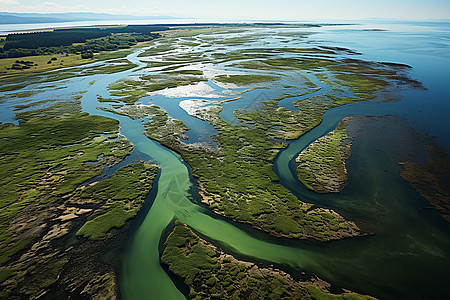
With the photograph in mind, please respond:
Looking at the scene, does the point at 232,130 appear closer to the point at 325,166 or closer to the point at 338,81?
the point at 325,166

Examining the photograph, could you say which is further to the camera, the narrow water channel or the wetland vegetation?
the narrow water channel

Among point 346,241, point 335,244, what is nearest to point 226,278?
point 335,244

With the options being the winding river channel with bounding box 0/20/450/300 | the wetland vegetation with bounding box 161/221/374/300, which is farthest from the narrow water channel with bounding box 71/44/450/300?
the wetland vegetation with bounding box 161/221/374/300

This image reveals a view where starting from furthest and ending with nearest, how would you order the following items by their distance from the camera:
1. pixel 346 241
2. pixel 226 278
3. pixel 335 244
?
pixel 346 241
pixel 335 244
pixel 226 278

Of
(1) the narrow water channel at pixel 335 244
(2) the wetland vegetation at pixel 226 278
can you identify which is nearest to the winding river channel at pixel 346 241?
(1) the narrow water channel at pixel 335 244

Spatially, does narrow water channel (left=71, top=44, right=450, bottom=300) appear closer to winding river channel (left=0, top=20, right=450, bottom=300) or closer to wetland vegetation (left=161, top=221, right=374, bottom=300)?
winding river channel (left=0, top=20, right=450, bottom=300)

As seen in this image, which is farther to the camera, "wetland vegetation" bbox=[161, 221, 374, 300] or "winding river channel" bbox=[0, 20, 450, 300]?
"winding river channel" bbox=[0, 20, 450, 300]

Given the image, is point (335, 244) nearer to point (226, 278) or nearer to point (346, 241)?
point (346, 241)

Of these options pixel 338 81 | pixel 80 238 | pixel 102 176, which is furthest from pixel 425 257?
pixel 338 81
